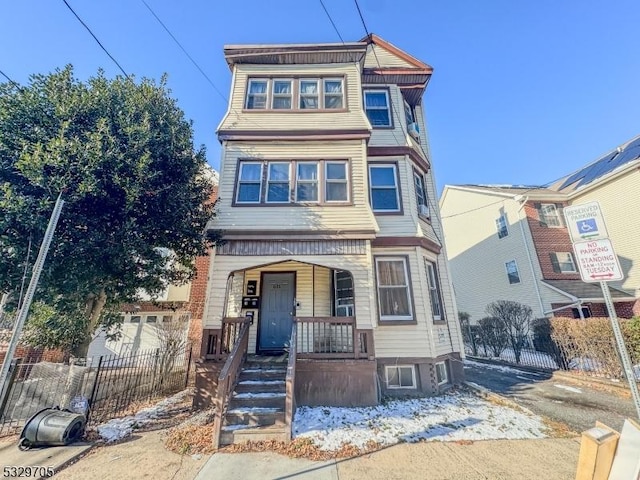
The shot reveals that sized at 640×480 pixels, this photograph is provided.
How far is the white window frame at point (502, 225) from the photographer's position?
1894 centimetres

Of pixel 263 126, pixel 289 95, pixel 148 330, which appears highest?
pixel 289 95

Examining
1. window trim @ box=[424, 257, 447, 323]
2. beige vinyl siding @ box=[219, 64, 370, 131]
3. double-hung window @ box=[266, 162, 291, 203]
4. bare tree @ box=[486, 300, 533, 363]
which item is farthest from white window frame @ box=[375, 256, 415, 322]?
bare tree @ box=[486, 300, 533, 363]

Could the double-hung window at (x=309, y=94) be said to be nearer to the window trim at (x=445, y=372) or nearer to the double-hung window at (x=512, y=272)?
the window trim at (x=445, y=372)

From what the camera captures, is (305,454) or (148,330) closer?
(305,454)

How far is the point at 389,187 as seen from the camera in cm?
922

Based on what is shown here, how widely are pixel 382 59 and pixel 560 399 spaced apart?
1274cm

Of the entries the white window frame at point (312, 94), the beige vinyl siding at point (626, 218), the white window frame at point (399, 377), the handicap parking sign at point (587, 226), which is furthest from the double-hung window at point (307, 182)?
the beige vinyl siding at point (626, 218)

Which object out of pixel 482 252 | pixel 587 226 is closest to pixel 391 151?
pixel 587 226

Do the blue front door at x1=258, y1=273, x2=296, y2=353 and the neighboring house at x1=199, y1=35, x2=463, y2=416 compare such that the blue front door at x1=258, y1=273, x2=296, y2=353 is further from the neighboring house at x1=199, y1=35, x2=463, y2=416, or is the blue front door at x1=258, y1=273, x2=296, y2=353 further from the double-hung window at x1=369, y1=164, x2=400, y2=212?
the double-hung window at x1=369, y1=164, x2=400, y2=212

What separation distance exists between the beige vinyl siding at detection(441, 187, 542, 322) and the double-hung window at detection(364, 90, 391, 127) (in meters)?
13.2

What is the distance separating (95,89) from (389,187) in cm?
807

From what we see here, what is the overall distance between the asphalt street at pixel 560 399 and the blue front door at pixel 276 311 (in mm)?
6342

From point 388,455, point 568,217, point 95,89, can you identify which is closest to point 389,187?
point 568,217

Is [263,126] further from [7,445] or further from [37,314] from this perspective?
[7,445]
